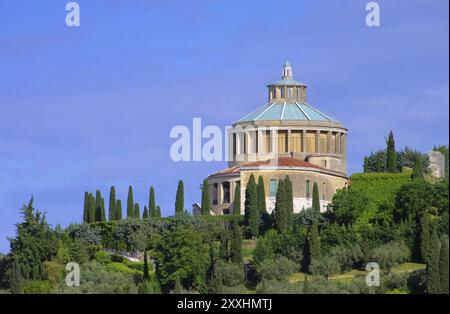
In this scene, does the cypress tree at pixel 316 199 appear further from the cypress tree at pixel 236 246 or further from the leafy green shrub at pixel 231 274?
the leafy green shrub at pixel 231 274

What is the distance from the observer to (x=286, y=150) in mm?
153875

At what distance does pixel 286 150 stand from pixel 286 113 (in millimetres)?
2311

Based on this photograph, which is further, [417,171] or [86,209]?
[86,209]

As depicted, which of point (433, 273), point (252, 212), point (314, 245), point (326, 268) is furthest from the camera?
point (252, 212)

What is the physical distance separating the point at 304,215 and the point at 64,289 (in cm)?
1373

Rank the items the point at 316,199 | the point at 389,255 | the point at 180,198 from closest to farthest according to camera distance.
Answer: the point at 389,255, the point at 316,199, the point at 180,198

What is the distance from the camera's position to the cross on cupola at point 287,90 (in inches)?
6196

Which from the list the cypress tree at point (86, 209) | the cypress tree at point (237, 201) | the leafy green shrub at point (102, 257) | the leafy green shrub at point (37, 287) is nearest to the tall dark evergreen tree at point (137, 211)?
the cypress tree at point (86, 209)

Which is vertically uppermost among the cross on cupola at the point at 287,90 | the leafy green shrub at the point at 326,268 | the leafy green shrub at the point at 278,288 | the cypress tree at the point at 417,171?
the cross on cupola at the point at 287,90

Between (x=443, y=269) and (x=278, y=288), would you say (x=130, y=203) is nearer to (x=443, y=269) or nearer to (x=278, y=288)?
(x=278, y=288)

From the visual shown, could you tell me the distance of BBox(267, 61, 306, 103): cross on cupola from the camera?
15738 cm

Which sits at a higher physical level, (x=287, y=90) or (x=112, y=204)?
(x=287, y=90)

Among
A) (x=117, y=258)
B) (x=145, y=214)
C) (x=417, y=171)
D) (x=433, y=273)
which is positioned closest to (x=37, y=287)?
(x=117, y=258)
